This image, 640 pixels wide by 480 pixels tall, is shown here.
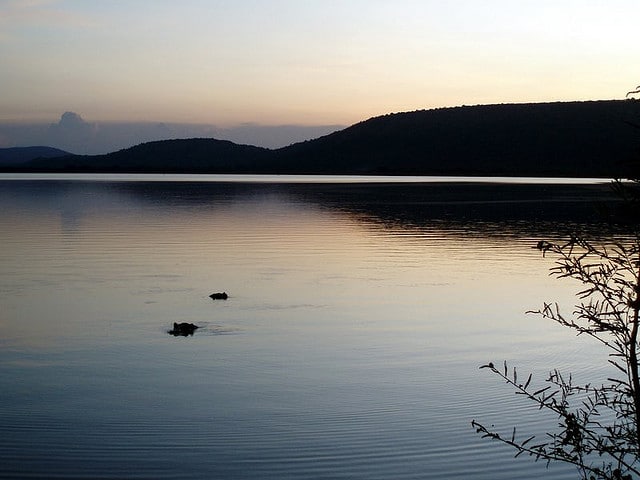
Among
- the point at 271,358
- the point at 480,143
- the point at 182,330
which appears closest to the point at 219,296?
the point at 182,330

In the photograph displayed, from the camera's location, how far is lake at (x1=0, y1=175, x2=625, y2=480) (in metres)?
7.81

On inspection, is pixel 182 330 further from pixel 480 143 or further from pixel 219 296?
pixel 480 143

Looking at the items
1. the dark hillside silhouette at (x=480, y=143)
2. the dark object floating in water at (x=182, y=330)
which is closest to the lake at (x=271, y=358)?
the dark object floating in water at (x=182, y=330)

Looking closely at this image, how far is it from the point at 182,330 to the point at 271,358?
6.83 feet

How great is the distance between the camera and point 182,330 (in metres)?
13.3

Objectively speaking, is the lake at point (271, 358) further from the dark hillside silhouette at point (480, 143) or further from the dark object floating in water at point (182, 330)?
the dark hillside silhouette at point (480, 143)

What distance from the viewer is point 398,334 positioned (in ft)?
44.5

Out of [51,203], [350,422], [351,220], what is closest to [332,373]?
[350,422]

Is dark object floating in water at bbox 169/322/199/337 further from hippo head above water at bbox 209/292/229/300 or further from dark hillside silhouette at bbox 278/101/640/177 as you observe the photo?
dark hillside silhouette at bbox 278/101/640/177

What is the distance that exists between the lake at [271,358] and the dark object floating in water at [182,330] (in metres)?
0.26

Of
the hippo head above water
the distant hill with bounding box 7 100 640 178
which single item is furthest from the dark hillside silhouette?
the hippo head above water

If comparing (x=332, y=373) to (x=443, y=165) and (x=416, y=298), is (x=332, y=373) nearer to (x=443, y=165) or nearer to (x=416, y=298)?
(x=416, y=298)

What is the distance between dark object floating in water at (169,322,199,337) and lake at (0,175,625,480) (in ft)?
0.86

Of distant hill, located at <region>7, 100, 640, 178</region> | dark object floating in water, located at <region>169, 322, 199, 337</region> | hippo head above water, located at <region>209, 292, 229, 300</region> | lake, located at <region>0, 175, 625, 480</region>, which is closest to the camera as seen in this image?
lake, located at <region>0, 175, 625, 480</region>
